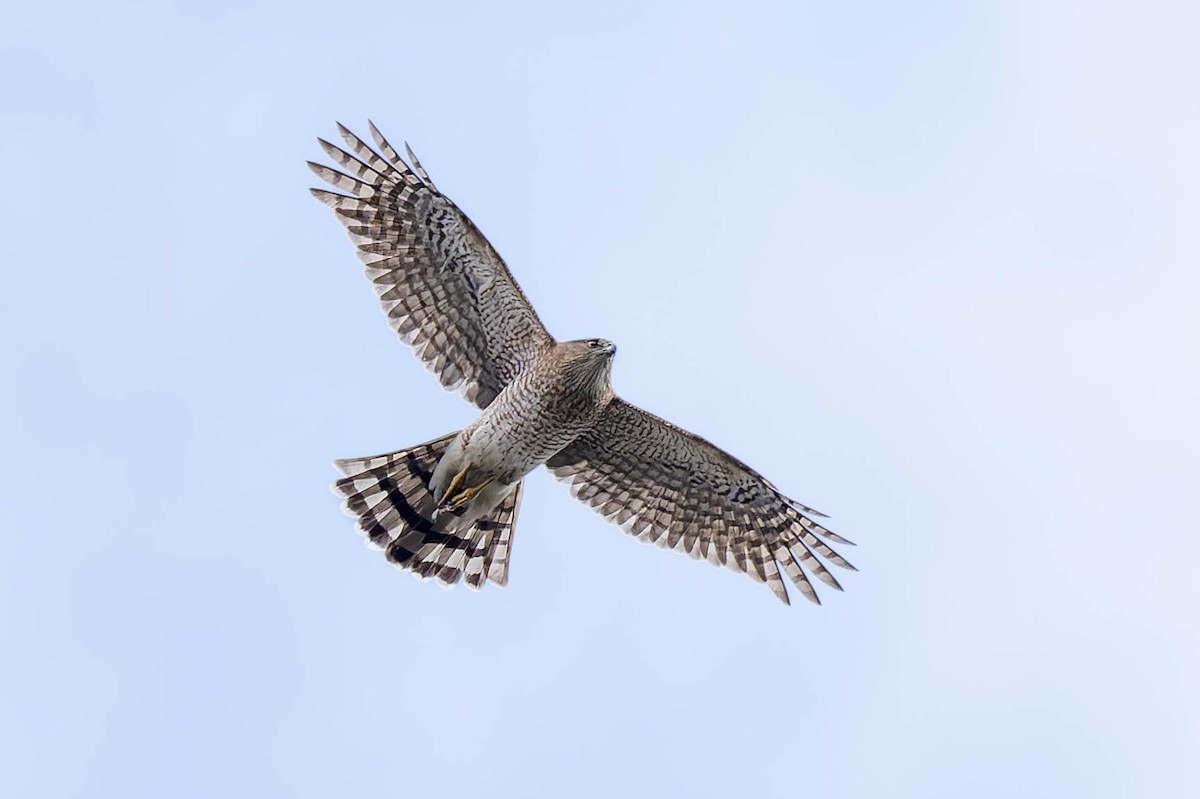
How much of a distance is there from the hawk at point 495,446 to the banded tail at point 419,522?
1 cm

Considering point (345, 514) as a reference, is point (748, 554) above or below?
above

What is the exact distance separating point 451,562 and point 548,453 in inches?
61.3

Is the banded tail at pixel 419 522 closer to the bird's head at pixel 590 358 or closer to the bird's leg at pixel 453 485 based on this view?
the bird's leg at pixel 453 485

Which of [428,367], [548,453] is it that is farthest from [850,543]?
[428,367]

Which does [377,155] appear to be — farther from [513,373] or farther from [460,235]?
[513,373]

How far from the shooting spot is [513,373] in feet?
56.6

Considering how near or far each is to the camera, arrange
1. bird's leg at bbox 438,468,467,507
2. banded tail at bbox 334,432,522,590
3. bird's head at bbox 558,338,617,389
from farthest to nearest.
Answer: banded tail at bbox 334,432,522,590
bird's leg at bbox 438,468,467,507
bird's head at bbox 558,338,617,389

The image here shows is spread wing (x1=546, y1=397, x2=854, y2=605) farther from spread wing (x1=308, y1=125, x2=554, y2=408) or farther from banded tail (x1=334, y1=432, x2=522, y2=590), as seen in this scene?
spread wing (x1=308, y1=125, x2=554, y2=408)

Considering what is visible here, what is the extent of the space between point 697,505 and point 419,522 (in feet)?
8.00

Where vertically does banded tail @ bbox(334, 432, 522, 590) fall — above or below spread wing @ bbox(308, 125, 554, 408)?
below

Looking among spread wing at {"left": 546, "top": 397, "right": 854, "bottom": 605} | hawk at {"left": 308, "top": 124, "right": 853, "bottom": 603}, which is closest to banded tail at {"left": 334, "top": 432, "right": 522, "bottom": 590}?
hawk at {"left": 308, "top": 124, "right": 853, "bottom": 603}

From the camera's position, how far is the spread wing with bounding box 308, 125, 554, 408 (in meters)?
16.9

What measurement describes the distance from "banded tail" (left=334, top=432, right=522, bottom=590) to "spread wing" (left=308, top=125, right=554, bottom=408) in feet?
2.79

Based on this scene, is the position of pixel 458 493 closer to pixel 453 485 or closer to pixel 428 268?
pixel 453 485
